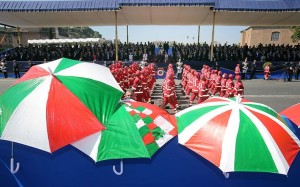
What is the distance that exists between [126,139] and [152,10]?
19819 millimetres

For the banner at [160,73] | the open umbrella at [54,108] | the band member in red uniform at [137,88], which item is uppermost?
the open umbrella at [54,108]

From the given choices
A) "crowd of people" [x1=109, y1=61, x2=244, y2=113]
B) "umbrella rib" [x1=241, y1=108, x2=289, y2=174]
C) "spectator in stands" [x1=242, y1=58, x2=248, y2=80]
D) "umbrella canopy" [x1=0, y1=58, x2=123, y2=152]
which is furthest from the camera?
"spectator in stands" [x1=242, y1=58, x2=248, y2=80]

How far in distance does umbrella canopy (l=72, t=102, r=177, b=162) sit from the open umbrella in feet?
0.31

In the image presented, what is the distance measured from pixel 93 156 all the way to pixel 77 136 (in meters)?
0.23

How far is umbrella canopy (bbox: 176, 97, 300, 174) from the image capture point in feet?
6.68

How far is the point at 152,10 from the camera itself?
2070 centimetres

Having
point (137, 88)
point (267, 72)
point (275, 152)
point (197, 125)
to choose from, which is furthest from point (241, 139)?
point (267, 72)

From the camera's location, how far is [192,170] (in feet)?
7.51

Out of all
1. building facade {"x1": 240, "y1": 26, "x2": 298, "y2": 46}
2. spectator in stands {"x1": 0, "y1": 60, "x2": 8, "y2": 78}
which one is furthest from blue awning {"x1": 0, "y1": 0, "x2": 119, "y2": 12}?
building facade {"x1": 240, "y1": 26, "x2": 298, "y2": 46}

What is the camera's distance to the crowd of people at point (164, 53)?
23.5 meters

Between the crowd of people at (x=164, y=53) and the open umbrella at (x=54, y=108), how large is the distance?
21499 millimetres

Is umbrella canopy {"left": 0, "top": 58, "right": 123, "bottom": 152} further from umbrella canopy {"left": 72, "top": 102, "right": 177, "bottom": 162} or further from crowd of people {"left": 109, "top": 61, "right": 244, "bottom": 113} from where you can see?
crowd of people {"left": 109, "top": 61, "right": 244, "bottom": 113}

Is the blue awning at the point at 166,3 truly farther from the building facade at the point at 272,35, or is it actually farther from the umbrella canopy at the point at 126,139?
the building facade at the point at 272,35

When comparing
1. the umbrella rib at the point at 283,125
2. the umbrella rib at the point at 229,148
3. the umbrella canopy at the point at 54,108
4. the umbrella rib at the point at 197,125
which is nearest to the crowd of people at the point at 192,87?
the umbrella canopy at the point at 54,108
